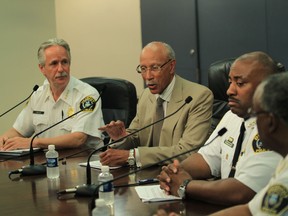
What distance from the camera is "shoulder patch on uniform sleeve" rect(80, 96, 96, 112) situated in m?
3.47

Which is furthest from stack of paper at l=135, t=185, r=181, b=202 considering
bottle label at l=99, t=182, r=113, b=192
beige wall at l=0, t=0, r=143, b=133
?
beige wall at l=0, t=0, r=143, b=133

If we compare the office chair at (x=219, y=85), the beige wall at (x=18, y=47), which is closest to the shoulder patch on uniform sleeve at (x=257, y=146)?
the office chair at (x=219, y=85)

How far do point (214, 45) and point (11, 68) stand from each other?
7.96 feet

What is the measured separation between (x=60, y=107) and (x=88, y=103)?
0.74 ft

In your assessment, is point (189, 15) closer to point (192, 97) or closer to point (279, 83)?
point (192, 97)

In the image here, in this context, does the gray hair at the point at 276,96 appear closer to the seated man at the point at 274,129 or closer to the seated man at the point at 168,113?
the seated man at the point at 274,129

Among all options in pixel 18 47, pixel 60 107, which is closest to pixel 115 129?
pixel 60 107

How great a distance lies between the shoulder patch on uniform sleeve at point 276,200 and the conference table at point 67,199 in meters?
0.37

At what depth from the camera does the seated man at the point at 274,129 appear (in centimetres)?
140

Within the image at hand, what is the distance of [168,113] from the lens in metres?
2.96

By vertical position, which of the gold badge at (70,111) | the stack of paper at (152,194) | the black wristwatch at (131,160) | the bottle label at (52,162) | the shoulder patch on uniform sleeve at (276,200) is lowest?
the black wristwatch at (131,160)

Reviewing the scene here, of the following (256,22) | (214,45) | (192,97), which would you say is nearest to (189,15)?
(214,45)

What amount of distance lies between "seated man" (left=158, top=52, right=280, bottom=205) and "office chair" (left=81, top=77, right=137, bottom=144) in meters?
1.26

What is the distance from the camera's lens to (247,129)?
2.13m
